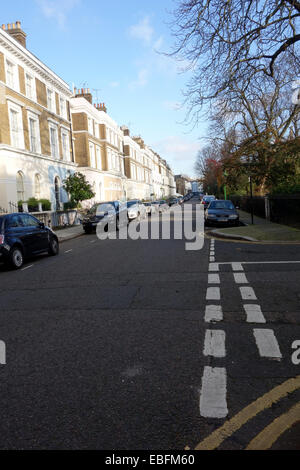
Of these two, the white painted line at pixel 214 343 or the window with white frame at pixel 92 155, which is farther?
the window with white frame at pixel 92 155

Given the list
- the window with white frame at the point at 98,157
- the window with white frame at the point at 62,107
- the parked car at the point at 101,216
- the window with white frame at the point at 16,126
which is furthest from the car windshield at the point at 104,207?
the window with white frame at the point at 98,157

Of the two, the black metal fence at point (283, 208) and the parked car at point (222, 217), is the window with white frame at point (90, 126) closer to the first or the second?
the black metal fence at point (283, 208)

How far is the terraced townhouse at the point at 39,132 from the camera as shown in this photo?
926 inches

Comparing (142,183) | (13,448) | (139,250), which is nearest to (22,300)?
(13,448)

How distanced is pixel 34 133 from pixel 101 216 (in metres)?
10.7

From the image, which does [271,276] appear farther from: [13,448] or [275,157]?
[275,157]

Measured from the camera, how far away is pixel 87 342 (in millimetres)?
4430

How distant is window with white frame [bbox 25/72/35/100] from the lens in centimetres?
2715

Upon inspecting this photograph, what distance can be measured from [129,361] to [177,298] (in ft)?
8.27

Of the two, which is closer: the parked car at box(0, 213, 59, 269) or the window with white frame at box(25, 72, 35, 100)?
the parked car at box(0, 213, 59, 269)

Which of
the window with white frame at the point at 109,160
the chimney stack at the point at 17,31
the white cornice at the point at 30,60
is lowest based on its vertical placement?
the window with white frame at the point at 109,160

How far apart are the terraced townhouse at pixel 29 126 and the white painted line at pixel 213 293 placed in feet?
62.4

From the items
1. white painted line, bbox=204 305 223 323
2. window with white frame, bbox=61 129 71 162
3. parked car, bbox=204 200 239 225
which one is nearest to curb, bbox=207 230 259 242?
parked car, bbox=204 200 239 225

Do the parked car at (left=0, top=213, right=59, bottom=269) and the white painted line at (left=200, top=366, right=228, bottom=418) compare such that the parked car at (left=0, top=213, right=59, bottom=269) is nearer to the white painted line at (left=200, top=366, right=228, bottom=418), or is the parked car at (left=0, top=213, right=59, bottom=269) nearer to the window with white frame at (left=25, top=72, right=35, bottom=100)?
the white painted line at (left=200, top=366, right=228, bottom=418)
